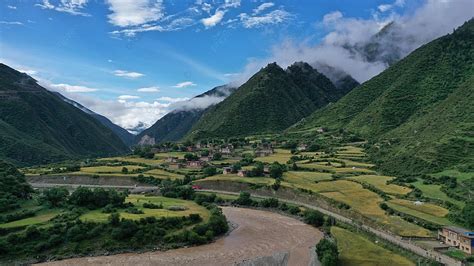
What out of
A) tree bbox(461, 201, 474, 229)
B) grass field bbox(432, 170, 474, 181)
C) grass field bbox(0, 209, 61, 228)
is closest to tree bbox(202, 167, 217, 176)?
grass field bbox(0, 209, 61, 228)

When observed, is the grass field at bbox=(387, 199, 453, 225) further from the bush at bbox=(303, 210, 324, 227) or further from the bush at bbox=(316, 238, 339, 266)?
the bush at bbox=(316, 238, 339, 266)

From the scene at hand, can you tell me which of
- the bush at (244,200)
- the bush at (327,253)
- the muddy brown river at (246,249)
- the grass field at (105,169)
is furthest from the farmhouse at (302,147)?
the bush at (327,253)

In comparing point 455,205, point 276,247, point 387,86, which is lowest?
point 276,247

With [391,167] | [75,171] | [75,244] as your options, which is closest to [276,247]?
[75,244]

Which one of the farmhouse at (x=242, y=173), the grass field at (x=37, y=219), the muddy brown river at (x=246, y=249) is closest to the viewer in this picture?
the muddy brown river at (x=246, y=249)

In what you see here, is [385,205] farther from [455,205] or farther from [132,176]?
[132,176]

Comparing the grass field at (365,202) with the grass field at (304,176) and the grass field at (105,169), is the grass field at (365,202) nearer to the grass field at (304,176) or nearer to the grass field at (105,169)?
the grass field at (304,176)
